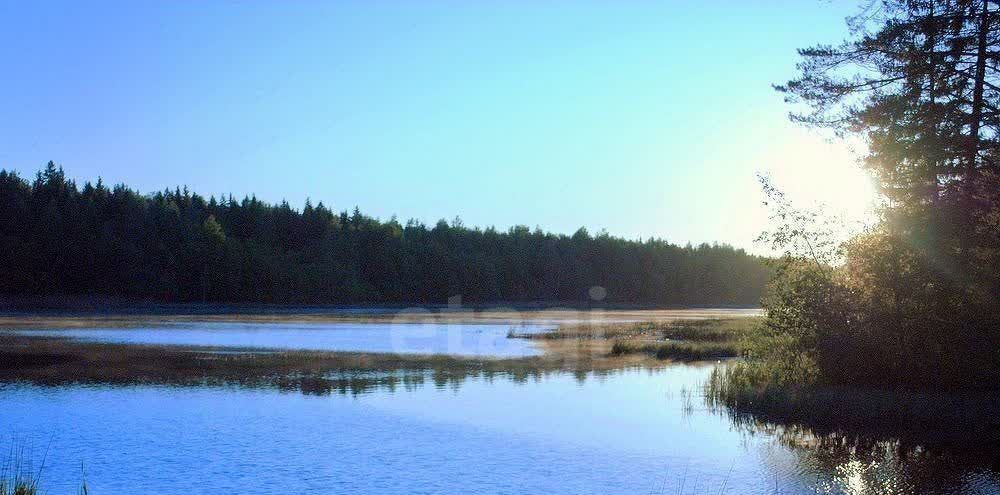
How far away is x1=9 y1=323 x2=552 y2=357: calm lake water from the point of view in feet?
160

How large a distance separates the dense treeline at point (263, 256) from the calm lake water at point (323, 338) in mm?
46268

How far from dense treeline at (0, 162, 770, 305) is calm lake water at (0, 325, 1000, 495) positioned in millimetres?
86901

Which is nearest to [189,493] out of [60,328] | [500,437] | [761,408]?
[500,437]

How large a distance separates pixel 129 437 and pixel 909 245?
19046 mm

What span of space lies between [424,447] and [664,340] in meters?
34.7

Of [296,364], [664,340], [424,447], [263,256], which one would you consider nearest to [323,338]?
[296,364]

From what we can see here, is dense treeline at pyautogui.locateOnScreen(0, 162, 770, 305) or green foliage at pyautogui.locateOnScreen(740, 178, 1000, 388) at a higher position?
dense treeline at pyautogui.locateOnScreen(0, 162, 770, 305)

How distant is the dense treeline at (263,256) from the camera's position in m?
110

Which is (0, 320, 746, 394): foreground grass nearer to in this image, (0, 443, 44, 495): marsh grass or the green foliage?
the green foliage

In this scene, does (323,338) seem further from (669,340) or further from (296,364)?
(669,340)

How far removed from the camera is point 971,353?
978 inches

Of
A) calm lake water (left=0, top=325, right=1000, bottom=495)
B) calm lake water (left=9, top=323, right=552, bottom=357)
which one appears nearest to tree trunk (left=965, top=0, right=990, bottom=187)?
calm lake water (left=0, top=325, right=1000, bottom=495)

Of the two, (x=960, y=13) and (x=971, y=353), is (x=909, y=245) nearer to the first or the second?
(x=971, y=353)

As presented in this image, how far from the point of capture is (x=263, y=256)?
12744cm
